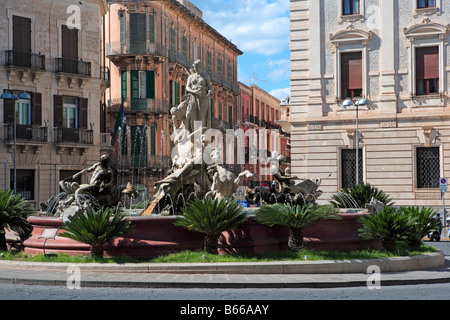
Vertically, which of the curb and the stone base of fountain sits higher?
the stone base of fountain

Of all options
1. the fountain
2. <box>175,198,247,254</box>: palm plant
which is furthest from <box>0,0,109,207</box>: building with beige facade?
A: <box>175,198,247,254</box>: palm plant

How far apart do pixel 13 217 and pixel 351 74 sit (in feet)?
67.6

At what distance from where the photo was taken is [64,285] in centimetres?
1250

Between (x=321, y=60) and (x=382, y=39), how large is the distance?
9.47 ft

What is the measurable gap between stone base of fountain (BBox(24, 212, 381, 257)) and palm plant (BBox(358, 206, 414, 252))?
1.48ft

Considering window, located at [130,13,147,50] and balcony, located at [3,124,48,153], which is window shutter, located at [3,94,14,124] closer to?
balcony, located at [3,124,48,153]

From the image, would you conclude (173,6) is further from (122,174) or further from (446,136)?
(446,136)

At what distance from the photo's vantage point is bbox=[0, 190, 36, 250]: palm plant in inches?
621

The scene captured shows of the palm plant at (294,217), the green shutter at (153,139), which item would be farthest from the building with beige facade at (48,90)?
the palm plant at (294,217)

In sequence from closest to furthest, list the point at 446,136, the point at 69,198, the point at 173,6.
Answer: the point at 69,198, the point at 446,136, the point at 173,6

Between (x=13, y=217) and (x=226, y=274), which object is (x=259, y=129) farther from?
(x=226, y=274)

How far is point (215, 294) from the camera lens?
38.4 feet

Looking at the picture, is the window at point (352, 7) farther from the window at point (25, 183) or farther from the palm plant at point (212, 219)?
the palm plant at point (212, 219)
